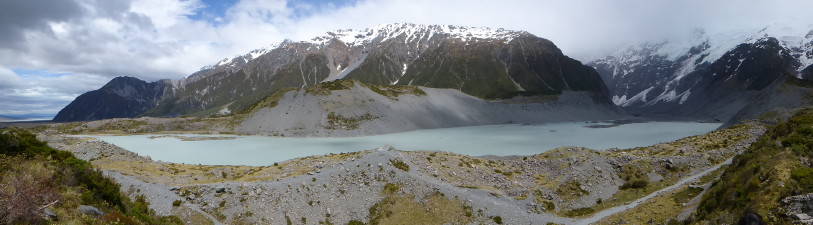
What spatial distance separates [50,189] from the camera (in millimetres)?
17250

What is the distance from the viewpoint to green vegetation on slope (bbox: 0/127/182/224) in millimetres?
13914

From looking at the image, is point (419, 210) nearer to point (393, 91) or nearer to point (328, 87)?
point (328, 87)

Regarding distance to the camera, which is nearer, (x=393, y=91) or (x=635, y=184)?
(x=635, y=184)

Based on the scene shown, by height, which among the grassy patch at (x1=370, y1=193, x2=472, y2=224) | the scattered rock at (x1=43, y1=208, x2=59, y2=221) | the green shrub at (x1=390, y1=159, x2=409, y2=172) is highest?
the scattered rock at (x1=43, y1=208, x2=59, y2=221)

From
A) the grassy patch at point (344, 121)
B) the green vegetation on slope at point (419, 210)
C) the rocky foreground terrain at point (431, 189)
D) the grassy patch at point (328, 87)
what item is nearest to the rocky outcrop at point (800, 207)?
the rocky foreground terrain at point (431, 189)

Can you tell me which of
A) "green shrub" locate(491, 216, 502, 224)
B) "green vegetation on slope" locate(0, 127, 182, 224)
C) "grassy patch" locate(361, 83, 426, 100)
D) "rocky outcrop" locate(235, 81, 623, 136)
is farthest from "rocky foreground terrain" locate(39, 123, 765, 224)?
"grassy patch" locate(361, 83, 426, 100)

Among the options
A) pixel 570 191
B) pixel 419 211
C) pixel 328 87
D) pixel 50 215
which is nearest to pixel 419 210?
pixel 419 211

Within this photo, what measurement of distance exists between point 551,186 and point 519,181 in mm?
4600

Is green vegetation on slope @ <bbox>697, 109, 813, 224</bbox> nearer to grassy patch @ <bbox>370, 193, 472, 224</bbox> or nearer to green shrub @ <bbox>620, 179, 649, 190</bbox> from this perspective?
green shrub @ <bbox>620, 179, 649, 190</bbox>

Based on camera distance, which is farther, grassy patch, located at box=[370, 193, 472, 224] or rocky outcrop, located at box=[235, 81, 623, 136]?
rocky outcrop, located at box=[235, 81, 623, 136]

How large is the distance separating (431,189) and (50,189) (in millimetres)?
27169

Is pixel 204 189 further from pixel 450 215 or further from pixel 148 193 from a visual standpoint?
pixel 450 215

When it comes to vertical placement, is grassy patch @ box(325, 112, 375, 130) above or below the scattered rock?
above

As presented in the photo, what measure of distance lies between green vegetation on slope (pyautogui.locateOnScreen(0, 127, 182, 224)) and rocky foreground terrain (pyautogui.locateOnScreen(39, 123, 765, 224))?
590 centimetres
